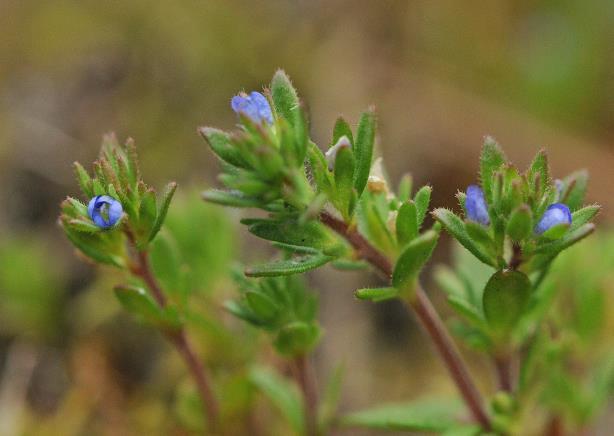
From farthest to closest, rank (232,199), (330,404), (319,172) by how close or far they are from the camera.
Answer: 1. (330,404)
2. (319,172)
3. (232,199)

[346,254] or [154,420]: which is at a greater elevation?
[346,254]

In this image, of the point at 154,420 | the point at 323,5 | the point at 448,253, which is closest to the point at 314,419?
the point at 154,420

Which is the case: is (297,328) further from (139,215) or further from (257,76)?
(257,76)

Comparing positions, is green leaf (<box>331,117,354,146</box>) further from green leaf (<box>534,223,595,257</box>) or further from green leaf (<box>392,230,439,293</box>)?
green leaf (<box>534,223,595,257</box>)

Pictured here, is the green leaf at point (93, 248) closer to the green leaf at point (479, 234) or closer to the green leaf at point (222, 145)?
the green leaf at point (222, 145)

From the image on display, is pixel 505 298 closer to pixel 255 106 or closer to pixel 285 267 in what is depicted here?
pixel 285 267

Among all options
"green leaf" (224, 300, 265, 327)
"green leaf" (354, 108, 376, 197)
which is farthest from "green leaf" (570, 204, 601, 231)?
"green leaf" (224, 300, 265, 327)

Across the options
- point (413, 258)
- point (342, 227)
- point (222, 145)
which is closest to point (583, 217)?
point (413, 258)

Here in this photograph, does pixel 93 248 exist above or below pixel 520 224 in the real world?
above
